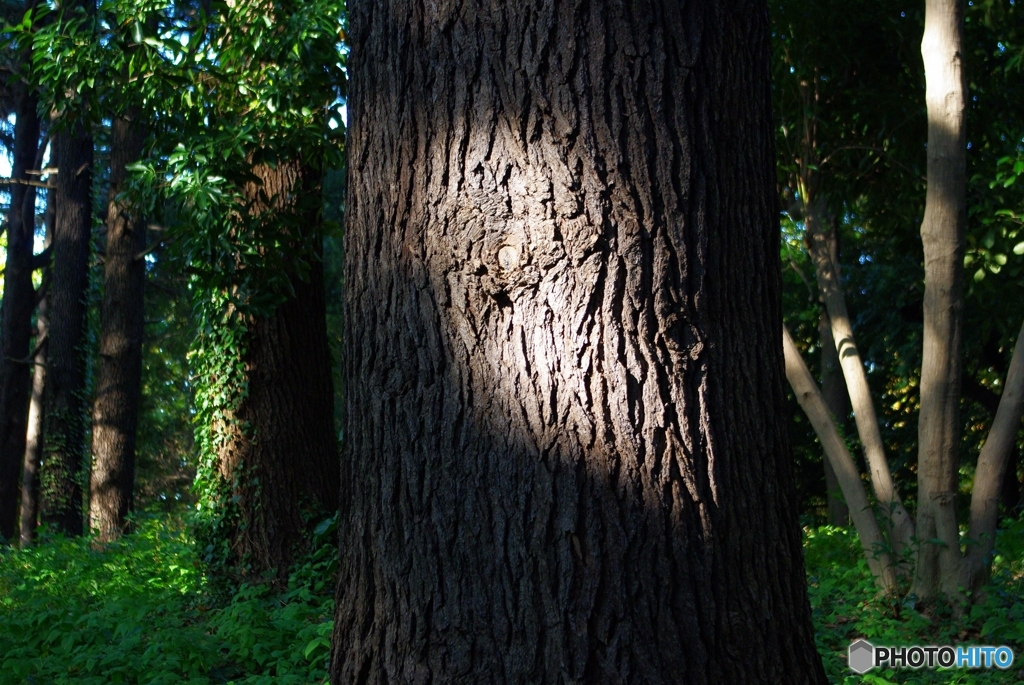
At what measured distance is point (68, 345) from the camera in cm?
1380

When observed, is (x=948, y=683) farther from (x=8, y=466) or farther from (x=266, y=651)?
(x=8, y=466)

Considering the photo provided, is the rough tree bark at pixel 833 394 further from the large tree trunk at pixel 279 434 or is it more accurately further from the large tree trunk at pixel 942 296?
the large tree trunk at pixel 279 434

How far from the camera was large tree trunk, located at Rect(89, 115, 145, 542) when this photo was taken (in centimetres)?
1174

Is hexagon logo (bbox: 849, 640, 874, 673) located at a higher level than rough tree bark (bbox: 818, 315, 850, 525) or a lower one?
lower

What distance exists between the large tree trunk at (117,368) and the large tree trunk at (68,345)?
1.90 metres

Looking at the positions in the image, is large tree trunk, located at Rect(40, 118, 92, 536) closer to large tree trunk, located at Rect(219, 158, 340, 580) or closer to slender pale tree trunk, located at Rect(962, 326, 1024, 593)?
large tree trunk, located at Rect(219, 158, 340, 580)

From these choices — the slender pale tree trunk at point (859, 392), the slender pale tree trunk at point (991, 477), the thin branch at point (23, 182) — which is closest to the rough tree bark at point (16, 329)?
the thin branch at point (23, 182)

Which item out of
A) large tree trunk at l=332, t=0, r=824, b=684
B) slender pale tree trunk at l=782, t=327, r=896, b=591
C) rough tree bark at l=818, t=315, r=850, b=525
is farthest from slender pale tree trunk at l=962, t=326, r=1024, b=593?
rough tree bark at l=818, t=315, r=850, b=525

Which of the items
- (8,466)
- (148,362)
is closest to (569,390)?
(8,466)

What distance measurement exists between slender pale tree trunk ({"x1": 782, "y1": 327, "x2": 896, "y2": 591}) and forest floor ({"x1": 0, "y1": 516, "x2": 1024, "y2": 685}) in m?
0.18

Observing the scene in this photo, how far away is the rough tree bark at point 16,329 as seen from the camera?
1444 cm

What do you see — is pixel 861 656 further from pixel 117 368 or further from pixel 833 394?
pixel 117 368

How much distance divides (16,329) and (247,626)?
1191cm

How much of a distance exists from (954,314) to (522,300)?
444cm
